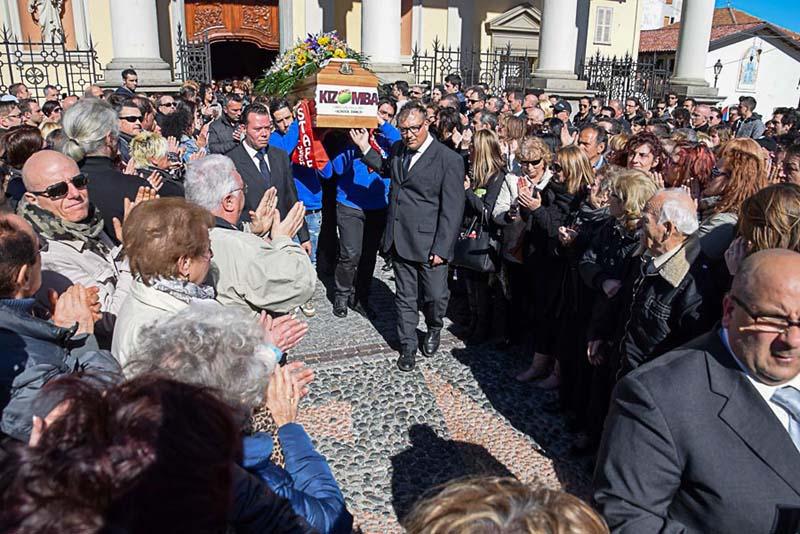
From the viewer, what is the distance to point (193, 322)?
1.98 metres

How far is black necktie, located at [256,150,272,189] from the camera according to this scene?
17.7ft

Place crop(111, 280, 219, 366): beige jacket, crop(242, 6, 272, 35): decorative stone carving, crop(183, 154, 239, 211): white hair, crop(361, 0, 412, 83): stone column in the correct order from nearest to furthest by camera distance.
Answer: crop(111, 280, 219, 366): beige jacket → crop(183, 154, 239, 211): white hair → crop(361, 0, 412, 83): stone column → crop(242, 6, 272, 35): decorative stone carving

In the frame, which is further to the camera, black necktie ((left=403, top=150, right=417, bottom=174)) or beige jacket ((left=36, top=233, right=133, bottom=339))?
black necktie ((left=403, top=150, right=417, bottom=174))

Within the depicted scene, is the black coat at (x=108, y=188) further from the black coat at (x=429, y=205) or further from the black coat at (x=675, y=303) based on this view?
the black coat at (x=675, y=303)

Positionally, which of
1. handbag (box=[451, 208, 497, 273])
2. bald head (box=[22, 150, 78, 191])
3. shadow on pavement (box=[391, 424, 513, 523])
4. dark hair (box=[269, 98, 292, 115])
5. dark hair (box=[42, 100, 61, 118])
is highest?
dark hair (box=[269, 98, 292, 115])

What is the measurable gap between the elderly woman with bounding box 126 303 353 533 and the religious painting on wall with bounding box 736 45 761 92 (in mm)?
44523

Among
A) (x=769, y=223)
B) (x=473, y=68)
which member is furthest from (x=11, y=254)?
(x=473, y=68)

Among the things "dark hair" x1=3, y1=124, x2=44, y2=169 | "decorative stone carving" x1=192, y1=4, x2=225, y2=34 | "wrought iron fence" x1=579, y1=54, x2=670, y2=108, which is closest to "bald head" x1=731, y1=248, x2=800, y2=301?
"dark hair" x1=3, y1=124, x2=44, y2=169

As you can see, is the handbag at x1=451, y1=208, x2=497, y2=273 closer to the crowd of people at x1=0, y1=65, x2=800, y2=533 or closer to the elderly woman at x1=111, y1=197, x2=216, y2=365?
the crowd of people at x1=0, y1=65, x2=800, y2=533

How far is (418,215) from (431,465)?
81.1 inches

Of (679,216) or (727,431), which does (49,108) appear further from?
(727,431)

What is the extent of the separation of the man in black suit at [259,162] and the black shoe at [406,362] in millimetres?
1248

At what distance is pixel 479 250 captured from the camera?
5410 mm

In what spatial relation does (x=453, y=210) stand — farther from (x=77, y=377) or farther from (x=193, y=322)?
(x=77, y=377)
